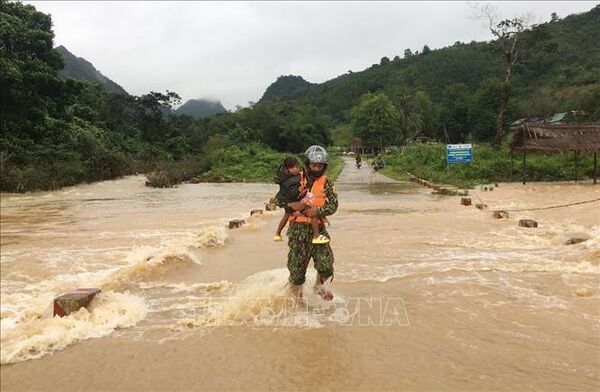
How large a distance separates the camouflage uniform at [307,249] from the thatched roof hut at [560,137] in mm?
21033

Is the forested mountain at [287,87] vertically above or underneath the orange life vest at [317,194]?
above

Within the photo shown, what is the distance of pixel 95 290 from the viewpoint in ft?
17.3

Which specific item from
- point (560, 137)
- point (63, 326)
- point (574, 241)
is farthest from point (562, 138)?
point (63, 326)

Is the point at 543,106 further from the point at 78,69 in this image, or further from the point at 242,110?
the point at 78,69

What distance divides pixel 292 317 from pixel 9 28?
27.2 m

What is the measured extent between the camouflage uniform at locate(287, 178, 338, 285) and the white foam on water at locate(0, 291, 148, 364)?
163 cm

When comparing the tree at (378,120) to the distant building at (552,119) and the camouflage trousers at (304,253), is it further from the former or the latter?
the camouflage trousers at (304,253)

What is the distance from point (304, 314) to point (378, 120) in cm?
6381

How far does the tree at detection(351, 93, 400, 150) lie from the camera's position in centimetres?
6656

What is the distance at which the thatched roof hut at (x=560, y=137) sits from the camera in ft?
73.4

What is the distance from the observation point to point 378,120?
6706cm

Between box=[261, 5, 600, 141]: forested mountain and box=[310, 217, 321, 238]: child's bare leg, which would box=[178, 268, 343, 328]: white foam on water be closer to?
box=[310, 217, 321, 238]: child's bare leg

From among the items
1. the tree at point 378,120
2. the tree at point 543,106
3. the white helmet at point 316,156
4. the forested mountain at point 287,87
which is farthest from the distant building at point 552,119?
the forested mountain at point 287,87

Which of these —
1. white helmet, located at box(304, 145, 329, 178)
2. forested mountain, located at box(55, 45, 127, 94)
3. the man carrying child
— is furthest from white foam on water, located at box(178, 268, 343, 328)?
forested mountain, located at box(55, 45, 127, 94)
